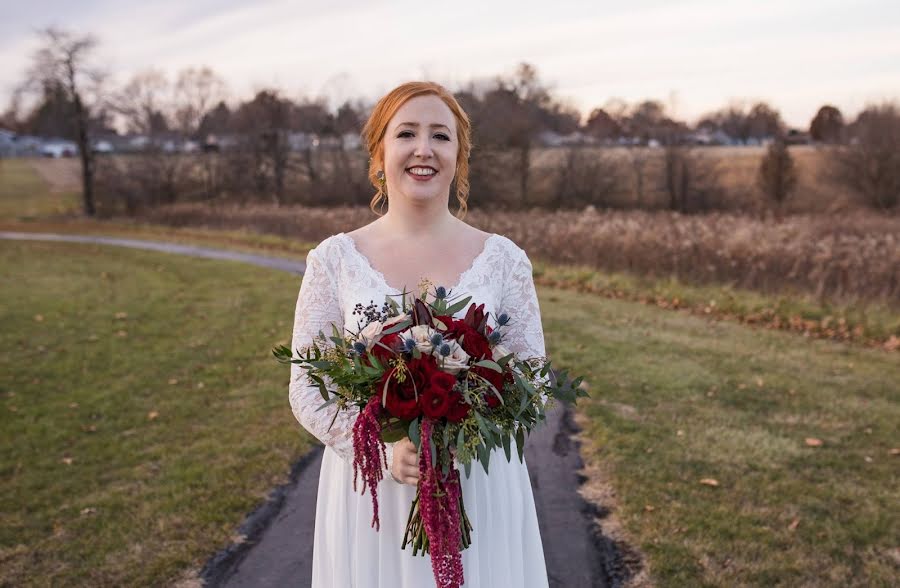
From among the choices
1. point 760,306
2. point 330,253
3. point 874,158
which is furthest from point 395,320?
point 874,158

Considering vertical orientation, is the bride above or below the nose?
below

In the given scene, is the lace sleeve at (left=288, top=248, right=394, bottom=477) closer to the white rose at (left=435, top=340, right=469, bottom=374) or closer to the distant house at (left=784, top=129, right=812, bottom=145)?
the white rose at (left=435, top=340, right=469, bottom=374)

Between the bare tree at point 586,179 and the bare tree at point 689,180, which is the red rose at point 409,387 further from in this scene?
the bare tree at point 586,179

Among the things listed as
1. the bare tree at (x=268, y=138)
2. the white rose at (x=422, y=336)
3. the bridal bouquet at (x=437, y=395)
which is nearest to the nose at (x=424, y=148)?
the bridal bouquet at (x=437, y=395)

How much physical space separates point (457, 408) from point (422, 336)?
23cm

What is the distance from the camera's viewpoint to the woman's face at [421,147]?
2.71 metres

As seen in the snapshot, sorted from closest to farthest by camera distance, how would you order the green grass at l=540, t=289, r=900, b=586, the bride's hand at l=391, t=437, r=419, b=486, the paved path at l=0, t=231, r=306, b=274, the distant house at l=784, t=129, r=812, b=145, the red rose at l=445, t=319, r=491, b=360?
the red rose at l=445, t=319, r=491, b=360, the bride's hand at l=391, t=437, r=419, b=486, the green grass at l=540, t=289, r=900, b=586, the paved path at l=0, t=231, r=306, b=274, the distant house at l=784, t=129, r=812, b=145

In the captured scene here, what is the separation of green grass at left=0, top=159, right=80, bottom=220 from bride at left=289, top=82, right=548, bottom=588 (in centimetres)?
3937

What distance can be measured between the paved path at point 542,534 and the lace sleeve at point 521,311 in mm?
2244

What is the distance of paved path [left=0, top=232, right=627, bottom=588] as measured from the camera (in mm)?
4410

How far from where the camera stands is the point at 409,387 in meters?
2.07

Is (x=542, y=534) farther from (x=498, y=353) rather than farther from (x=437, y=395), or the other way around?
(x=437, y=395)

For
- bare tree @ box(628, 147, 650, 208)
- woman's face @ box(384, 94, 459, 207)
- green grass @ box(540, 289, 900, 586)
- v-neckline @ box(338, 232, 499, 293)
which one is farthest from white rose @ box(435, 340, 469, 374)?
bare tree @ box(628, 147, 650, 208)

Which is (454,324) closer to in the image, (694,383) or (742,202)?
(694,383)
